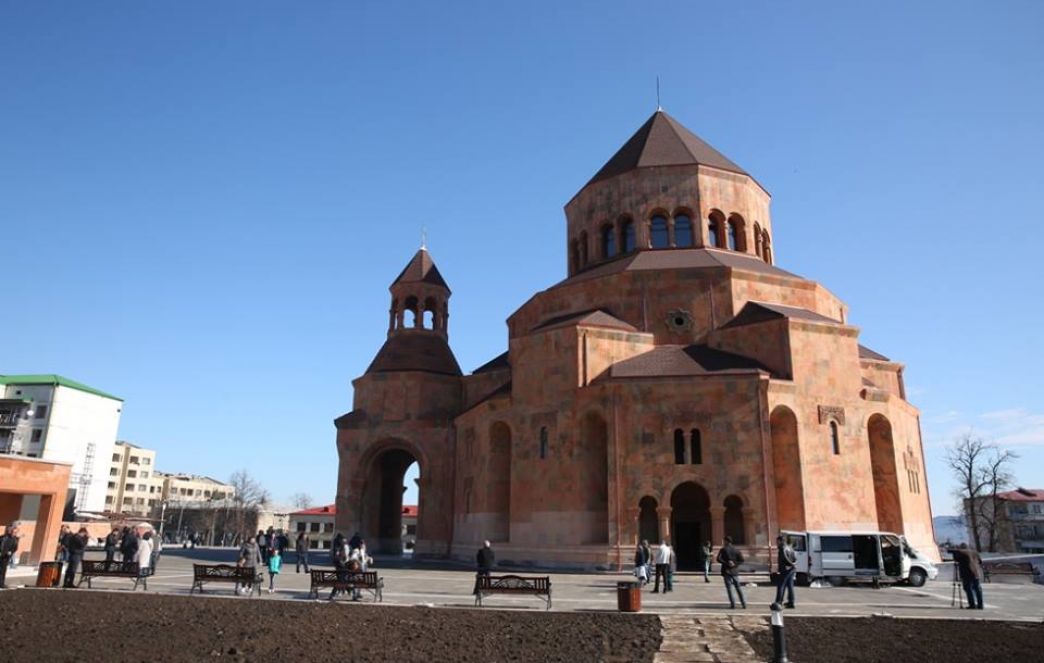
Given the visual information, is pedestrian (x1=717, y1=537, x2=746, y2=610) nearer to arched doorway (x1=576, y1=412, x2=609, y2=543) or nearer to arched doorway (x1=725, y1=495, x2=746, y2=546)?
arched doorway (x1=725, y1=495, x2=746, y2=546)

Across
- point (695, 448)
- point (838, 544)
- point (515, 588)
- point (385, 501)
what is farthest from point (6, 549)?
point (385, 501)

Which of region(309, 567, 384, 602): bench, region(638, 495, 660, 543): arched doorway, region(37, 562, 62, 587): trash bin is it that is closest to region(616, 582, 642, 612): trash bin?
region(309, 567, 384, 602): bench

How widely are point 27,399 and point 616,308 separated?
59753 millimetres

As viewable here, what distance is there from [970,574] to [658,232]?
19570 mm

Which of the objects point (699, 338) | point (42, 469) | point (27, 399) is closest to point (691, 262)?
point (699, 338)

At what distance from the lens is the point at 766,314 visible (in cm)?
2488

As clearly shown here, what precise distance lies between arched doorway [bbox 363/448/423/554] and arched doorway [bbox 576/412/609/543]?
38.3ft

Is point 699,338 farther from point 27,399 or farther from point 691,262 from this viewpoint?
point 27,399

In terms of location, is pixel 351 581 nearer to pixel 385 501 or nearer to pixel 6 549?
pixel 6 549

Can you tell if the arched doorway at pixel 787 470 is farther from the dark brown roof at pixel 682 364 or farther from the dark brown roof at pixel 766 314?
the dark brown roof at pixel 766 314

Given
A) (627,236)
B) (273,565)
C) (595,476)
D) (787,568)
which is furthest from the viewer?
(627,236)

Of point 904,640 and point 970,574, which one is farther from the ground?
point 970,574

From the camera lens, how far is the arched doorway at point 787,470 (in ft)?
73.5

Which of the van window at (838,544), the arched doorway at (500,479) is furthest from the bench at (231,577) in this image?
the van window at (838,544)
